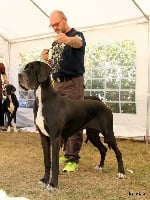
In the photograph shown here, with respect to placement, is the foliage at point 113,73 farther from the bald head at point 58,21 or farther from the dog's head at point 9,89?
the bald head at point 58,21

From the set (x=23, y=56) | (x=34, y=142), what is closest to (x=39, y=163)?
(x=34, y=142)

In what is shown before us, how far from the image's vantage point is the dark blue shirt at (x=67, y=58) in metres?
4.49

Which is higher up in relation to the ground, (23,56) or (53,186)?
(23,56)

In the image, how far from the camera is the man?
4.45m

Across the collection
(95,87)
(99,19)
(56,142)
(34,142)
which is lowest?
(34,142)

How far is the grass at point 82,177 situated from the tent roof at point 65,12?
2364 mm

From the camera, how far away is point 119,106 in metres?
7.54

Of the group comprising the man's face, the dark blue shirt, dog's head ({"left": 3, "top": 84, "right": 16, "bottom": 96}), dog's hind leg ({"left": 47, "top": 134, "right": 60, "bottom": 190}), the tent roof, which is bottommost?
dog's hind leg ({"left": 47, "top": 134, "right": 60, "bottom": 190})

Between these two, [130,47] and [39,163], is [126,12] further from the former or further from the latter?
[39,163]

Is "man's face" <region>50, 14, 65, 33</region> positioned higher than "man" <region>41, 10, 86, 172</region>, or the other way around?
"man's face" <region>50, 14, 65, 33</region>

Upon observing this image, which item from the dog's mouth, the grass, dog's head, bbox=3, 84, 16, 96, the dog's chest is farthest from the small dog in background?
the dog's mouth

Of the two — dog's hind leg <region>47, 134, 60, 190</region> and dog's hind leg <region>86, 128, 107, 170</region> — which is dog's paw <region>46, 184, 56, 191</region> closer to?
dog's hind leg <region>47, 134, 60, 190</region>

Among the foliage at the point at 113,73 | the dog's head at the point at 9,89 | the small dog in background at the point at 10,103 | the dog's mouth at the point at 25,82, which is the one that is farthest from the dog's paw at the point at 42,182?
the dog's head at the point at 9,89

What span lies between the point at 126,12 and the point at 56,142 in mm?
3722
